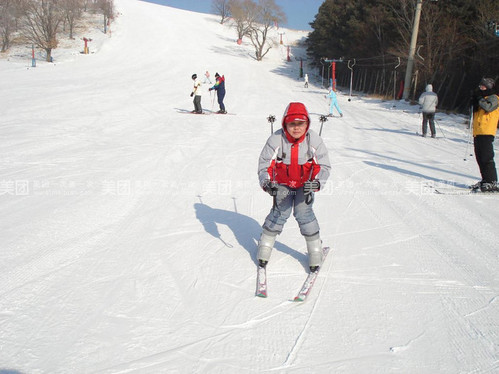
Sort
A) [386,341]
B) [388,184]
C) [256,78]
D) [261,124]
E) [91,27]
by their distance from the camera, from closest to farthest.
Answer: [386,341]
[388,184]
[261,124]
[256,78]
[91,27]

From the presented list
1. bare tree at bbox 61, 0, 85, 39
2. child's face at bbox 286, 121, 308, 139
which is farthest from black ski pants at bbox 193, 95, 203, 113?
bare tree at bbox 61, 0, 85, 39

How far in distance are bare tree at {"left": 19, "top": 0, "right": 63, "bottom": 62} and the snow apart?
98.6 feet

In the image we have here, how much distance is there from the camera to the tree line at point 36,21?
35281 millimetres

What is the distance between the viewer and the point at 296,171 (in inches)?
132

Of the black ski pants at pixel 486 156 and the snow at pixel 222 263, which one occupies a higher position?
the black ski pants at pixel 486 156

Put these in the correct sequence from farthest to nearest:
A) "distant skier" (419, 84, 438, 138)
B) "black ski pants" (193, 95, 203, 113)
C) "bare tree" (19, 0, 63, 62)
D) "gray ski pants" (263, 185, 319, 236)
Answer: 1. "bare tree" (19, 0, 63, 62)
2. "black ski pants" (193, 95, 203, 113)
3. "distant skier" (419, 84, 438, 138)
4. "gray ski pants" (263, 185, 319, 236)

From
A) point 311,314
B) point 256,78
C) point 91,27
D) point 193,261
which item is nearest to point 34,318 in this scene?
point 193,261

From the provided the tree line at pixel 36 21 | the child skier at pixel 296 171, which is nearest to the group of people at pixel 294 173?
the child skier at pixel 296 171

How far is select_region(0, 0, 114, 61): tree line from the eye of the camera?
3528cm

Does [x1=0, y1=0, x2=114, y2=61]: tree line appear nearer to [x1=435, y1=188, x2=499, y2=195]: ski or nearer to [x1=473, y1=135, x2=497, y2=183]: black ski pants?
[x1=435, y1=188, x2=499, y2=195]: ski

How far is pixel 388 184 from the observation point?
6.70m

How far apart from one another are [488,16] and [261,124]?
11.7 meters

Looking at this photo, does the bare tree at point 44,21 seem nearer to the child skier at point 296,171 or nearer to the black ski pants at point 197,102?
the black ski pants at point 197,102

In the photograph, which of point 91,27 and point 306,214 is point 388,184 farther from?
point 91,27
